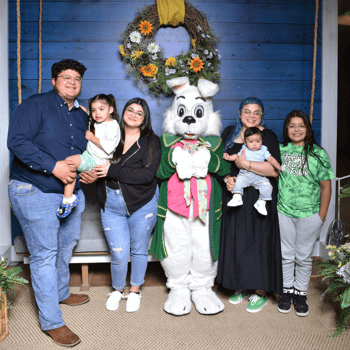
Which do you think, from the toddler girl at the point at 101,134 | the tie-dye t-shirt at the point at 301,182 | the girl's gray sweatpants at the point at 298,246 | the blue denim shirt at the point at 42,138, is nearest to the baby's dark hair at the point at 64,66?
the blue denim shirt at the point at 42,138

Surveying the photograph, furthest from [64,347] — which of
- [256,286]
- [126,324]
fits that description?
[256,286]

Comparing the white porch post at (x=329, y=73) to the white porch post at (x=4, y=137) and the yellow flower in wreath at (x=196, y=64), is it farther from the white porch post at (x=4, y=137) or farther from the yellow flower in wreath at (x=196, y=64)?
the white porch post at (x=4, y=137)

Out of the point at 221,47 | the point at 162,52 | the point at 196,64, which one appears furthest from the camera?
the point at 221,47

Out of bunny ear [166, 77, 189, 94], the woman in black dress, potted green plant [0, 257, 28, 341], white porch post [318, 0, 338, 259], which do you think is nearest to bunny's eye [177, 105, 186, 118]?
bunny ear [166, 77, 189, 94]

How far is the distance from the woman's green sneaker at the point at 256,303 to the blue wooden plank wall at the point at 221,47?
5.11ft

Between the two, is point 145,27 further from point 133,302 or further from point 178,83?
point 133,302

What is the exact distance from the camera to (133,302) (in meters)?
2.48

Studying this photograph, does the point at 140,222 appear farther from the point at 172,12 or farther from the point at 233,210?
the point at 172,12

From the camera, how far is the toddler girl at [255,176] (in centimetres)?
236

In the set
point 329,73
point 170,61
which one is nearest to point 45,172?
point 170,61

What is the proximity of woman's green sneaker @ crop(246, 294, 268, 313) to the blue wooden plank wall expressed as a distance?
1557mm

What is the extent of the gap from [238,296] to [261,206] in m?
0.72

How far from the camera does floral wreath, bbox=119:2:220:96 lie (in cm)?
308

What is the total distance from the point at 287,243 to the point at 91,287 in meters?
1.53
